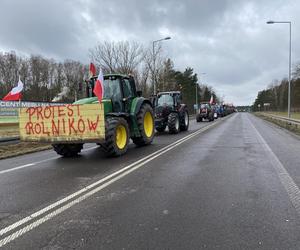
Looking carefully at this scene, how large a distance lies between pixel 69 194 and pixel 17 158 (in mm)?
5994

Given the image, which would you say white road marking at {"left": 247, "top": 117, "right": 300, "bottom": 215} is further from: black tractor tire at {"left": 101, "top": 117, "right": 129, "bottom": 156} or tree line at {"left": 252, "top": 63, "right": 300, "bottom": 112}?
tree line at {"left": 252, "top": 63, "right": 300, "bottom": 112}

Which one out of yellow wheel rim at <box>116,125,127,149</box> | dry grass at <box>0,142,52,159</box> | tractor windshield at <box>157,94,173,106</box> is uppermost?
tractor windshield at <box>157,94,173,106</box>

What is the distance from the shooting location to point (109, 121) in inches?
434

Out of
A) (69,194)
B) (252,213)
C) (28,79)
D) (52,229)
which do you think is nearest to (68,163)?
(69,194)

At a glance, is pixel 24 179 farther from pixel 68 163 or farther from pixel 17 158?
pixel 17 158

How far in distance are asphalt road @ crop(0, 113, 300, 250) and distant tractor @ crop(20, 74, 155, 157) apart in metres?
0.94

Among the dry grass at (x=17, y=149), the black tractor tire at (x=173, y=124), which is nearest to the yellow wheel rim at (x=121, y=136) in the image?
the dry grass at (x=17, y=149)

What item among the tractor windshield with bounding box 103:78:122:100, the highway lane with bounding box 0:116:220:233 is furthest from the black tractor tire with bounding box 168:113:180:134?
the highway lane with bounding box 0:116:220:233

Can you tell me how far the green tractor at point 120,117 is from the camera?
1094 centimetres

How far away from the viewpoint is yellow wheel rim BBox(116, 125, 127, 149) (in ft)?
37.6

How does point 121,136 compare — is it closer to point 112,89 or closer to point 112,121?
Result: point 112,121

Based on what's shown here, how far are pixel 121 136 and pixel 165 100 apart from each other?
11.0 m

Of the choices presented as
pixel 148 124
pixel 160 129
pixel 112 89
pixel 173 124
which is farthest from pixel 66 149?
pixel 160 129

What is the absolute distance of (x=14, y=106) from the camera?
1003 inches
